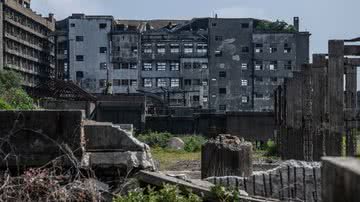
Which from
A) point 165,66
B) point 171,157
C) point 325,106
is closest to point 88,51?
point 165,66

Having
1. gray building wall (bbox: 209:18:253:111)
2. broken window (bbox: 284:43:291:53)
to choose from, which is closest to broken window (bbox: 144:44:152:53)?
gray building wall (bbox: 209:18:253:111)

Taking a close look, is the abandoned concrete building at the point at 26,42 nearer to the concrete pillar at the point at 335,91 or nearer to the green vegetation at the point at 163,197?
the concrete pillar at the point at 335,91

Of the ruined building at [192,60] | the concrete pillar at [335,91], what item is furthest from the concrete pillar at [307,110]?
the ruined building at [192,60]

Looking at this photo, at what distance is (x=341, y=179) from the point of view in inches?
117

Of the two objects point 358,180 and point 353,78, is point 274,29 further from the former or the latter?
point 358,180

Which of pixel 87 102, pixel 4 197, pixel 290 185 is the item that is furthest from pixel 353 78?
pixel 87 102

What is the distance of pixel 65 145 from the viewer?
9398mm

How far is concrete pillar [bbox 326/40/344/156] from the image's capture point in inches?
742

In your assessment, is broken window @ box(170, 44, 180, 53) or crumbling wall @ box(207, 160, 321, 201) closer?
crumbling wall @ box(207, 160, 321, 201)

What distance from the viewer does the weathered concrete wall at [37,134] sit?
934 centimetres

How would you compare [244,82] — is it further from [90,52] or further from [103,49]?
[90,52]

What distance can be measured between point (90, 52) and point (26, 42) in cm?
819

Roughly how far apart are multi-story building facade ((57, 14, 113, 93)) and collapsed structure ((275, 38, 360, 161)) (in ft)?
188

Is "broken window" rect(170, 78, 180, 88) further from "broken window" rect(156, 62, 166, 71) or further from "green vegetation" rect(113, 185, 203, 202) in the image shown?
"green vegetation" rect(113, 185, 203, 202)
